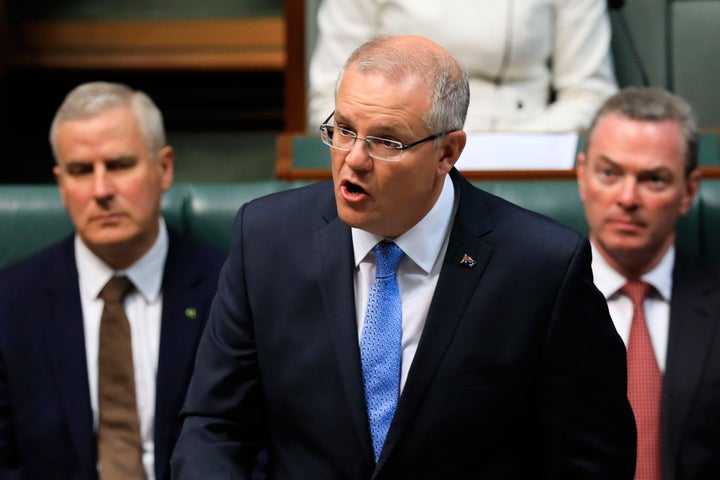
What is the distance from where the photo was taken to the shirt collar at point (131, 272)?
194cm

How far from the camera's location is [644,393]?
1.82 metres

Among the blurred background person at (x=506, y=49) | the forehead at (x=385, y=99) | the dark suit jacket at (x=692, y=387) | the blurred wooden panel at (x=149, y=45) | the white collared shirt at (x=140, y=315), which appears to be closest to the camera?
the forehead at (x=385, y=99)

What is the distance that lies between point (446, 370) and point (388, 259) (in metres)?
0.14

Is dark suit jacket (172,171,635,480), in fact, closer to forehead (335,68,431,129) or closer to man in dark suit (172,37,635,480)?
man in dark suit (172,37,635,480)

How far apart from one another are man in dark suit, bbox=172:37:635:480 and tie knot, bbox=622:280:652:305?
542 millimetres

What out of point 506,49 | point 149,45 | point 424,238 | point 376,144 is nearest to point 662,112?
point 506,49

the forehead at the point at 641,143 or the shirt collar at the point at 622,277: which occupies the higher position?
the forehead at the point at 641,143

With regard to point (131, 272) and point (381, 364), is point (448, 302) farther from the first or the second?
point (131, 272)

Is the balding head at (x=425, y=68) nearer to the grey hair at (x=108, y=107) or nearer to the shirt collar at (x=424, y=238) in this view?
the shirt collar at (x=424, y=238)

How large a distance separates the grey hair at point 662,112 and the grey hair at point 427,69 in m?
0.70

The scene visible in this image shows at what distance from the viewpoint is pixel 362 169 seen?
1265 millimetres

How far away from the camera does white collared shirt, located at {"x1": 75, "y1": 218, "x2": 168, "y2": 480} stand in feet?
6.14

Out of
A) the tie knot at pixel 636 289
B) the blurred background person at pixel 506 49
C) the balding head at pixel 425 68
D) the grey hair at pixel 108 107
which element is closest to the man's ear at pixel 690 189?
the tie knot at pixel 636 289

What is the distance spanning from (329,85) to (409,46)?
4.00ft
